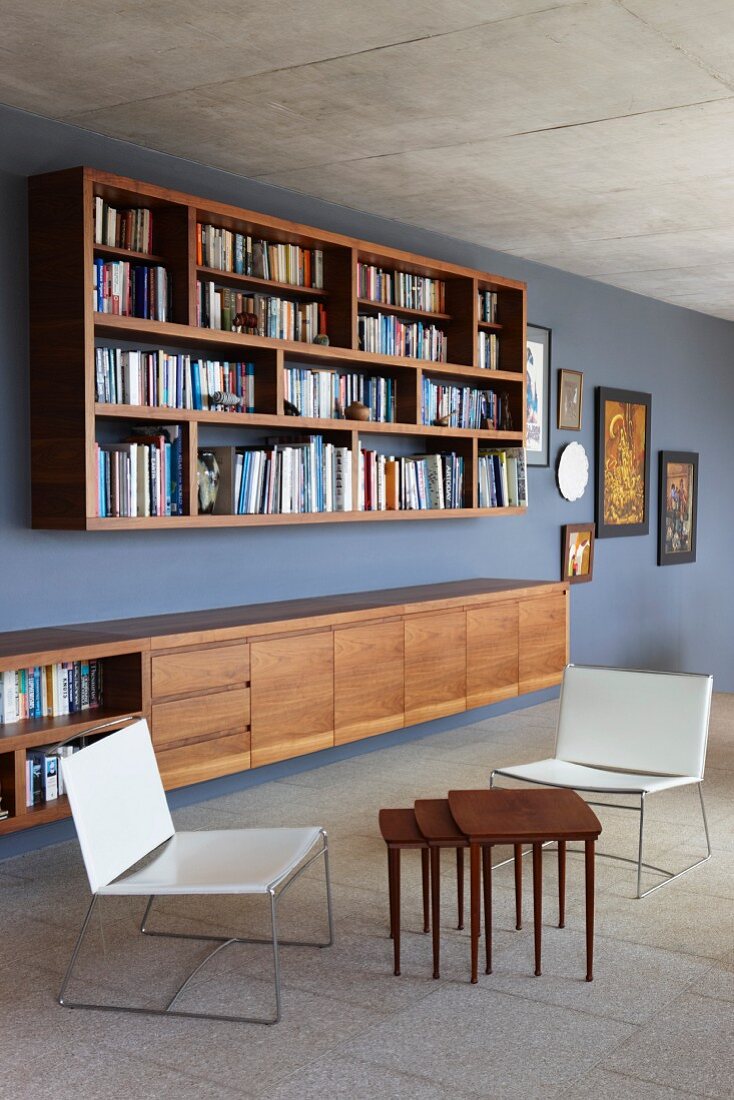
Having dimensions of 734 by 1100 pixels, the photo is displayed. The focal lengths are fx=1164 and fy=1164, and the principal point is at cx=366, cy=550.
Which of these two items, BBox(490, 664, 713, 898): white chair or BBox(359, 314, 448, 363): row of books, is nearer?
BBox(490, 664, 713, 898): white chair

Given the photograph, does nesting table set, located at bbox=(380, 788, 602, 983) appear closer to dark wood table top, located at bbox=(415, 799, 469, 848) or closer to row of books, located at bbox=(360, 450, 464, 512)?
dark wood table top, located at bbox=(415, 799, 469, 848)

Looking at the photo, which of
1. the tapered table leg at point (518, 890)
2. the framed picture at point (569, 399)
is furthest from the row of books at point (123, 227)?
the framed picture at point (569, 399)

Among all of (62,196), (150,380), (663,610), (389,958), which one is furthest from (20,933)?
(663,610)

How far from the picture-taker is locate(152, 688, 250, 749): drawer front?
15.1ft

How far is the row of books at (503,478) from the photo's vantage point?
693 cm

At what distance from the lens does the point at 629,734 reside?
450cm

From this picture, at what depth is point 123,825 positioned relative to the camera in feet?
10.8

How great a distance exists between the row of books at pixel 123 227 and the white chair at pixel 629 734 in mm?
2516

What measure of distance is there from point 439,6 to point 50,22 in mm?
1261

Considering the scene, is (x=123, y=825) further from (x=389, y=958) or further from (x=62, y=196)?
(x=62, y=196)

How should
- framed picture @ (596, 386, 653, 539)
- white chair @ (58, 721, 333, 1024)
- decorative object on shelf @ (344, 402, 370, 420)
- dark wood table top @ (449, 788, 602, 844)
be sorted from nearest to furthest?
white chair @ (58, 721, 333, 1024), dark wood table top @ (449, 788, 602, 844), decorative object on shelf @ (344, 402, 370, 420), framed picture @ (596, 386, 653, 539)

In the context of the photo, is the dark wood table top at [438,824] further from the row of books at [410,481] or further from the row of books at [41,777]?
the row of books at [410,481]

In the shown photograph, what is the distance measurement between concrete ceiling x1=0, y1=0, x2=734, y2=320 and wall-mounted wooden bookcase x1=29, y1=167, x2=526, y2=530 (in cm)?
33

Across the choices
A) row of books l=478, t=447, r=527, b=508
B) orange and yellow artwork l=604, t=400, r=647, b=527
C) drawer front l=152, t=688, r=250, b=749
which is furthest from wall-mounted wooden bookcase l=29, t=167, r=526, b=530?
orange and yellow artwork l=604, t=400, r=647, b=527
